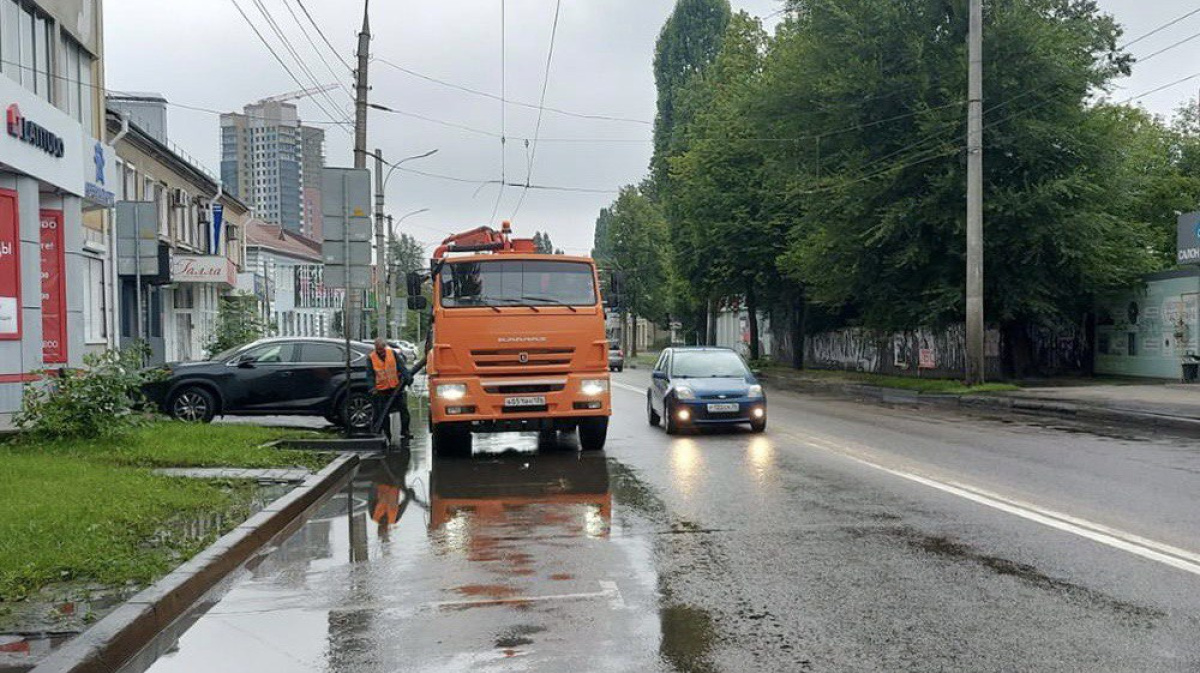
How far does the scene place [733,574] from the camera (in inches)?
274

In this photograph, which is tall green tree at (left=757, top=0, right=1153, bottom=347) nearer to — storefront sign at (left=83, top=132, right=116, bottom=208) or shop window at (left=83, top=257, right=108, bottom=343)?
storefront sign at (left=83, top=132, right=116, bottom=208)

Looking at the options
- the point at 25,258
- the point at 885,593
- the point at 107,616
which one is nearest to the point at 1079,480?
the point at 885,593

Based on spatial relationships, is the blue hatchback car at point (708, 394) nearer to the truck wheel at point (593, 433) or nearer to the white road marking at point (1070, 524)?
the truck wheel at point (593, 433)

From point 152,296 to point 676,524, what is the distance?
30825 mm

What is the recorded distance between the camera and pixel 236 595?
22.2 ft

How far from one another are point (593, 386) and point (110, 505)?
23.0 feet

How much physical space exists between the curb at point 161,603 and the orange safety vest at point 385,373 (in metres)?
6.06

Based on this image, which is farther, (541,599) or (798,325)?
(798,325)

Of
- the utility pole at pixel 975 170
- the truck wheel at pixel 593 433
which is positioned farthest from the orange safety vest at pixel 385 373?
the utility pole at pixel 975 170

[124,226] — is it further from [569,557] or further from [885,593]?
[885,593]

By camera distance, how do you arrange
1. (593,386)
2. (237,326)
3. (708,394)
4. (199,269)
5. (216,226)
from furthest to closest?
(216,226) → (199,269) → (237,326) → (708,394) → (593,386)

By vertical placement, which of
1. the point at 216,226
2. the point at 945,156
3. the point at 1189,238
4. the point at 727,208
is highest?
the point at 727,208

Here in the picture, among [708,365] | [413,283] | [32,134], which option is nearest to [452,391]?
[413,283]

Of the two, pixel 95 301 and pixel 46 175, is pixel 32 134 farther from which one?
pixel 95 301
